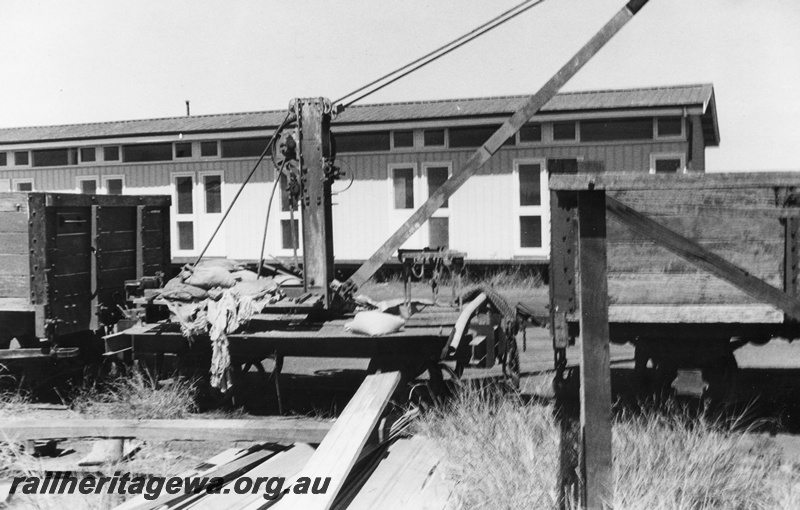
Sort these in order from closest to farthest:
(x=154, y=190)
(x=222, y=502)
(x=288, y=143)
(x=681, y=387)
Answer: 1. (x=222, y=502)
2. (x=681, y=387)
3. (x=288, y=143)
4. (x=154, y=190)

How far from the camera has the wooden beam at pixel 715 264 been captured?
121 inches

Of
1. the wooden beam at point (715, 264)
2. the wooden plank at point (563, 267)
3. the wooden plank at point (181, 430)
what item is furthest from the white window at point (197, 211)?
the wooden beam at point (715, 264)

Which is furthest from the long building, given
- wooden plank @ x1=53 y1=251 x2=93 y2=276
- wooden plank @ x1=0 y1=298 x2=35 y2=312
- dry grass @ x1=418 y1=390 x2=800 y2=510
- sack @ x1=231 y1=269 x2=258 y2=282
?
dry grass @ x1=418 y1=390 x2=800 y2=510

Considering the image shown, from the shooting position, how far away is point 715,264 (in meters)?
3.09

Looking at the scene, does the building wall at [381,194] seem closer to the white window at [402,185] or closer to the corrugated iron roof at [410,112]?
the white window at [402,185]

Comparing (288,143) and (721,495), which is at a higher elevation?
(288,143)

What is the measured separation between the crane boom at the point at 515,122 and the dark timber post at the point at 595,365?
225 cm

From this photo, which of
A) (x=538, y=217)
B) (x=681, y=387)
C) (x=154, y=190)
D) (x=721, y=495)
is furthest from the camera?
(x=154, y=190)

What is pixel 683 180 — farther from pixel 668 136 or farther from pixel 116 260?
pixel 668 136

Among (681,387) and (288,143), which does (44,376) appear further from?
(681,387)

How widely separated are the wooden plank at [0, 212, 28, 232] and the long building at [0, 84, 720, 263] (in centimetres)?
748

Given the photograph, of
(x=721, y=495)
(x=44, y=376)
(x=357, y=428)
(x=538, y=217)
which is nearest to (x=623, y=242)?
(x=721, y=495)

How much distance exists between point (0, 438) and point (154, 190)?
467 inches

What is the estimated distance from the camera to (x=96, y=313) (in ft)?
21.9
